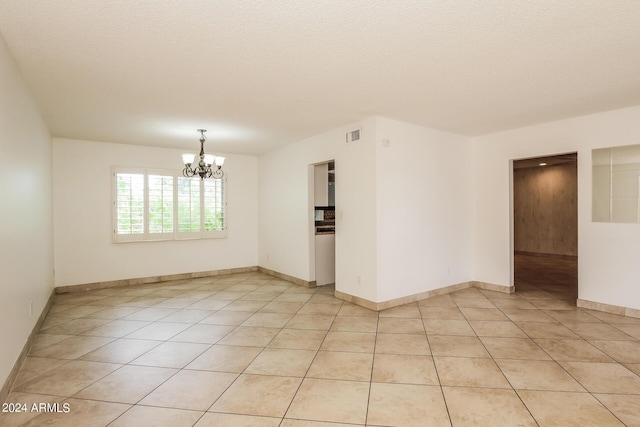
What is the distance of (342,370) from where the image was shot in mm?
2699

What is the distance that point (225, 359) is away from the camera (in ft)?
9.57

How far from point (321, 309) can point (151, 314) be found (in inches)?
86.0

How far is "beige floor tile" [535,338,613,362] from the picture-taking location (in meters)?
2.87

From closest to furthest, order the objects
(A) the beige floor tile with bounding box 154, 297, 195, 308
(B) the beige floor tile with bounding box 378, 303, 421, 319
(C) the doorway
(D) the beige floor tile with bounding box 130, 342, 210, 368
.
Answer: (D) the beige floor tile with bounding box 130, 342, 210, 368, (B) the beige floor tile with bounding box 378, 303, 421, 319, (A) the beige floor tile with bounding box 154, 297, 195, 308, (C) the doorway

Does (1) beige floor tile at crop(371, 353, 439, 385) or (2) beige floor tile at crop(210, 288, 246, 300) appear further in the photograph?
(2) beige floor tile at crop(210, 288, 246, 300)

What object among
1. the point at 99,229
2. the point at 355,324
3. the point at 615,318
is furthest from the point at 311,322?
the point at 99,229

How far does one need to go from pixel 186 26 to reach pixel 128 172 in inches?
177

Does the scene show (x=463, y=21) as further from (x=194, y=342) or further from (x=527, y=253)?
(x=527, y=253)

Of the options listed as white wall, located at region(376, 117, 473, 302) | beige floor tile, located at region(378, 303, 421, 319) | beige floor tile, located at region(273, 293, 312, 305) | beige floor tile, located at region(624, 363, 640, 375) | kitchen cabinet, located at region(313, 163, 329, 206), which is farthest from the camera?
kitchen cabinet, located at region(313, 163, 329, 206)

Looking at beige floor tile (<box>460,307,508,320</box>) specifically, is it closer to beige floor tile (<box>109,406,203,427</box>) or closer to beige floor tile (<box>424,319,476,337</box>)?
beige floor tile (<box>424,319,476,337</box>)

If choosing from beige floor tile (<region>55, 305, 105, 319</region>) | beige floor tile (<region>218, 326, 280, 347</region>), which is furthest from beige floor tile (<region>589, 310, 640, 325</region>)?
beige floor tile (<region>55, 305, 105, 319</region>)

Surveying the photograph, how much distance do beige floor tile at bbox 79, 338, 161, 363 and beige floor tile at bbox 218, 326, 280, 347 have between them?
2.31ft

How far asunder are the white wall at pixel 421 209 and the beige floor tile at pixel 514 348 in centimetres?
141

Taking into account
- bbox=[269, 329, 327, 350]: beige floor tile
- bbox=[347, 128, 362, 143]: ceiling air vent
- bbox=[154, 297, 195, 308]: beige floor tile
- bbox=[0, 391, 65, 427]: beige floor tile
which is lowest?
bbox=[0, 391, 65, 427]: beige floor tile
